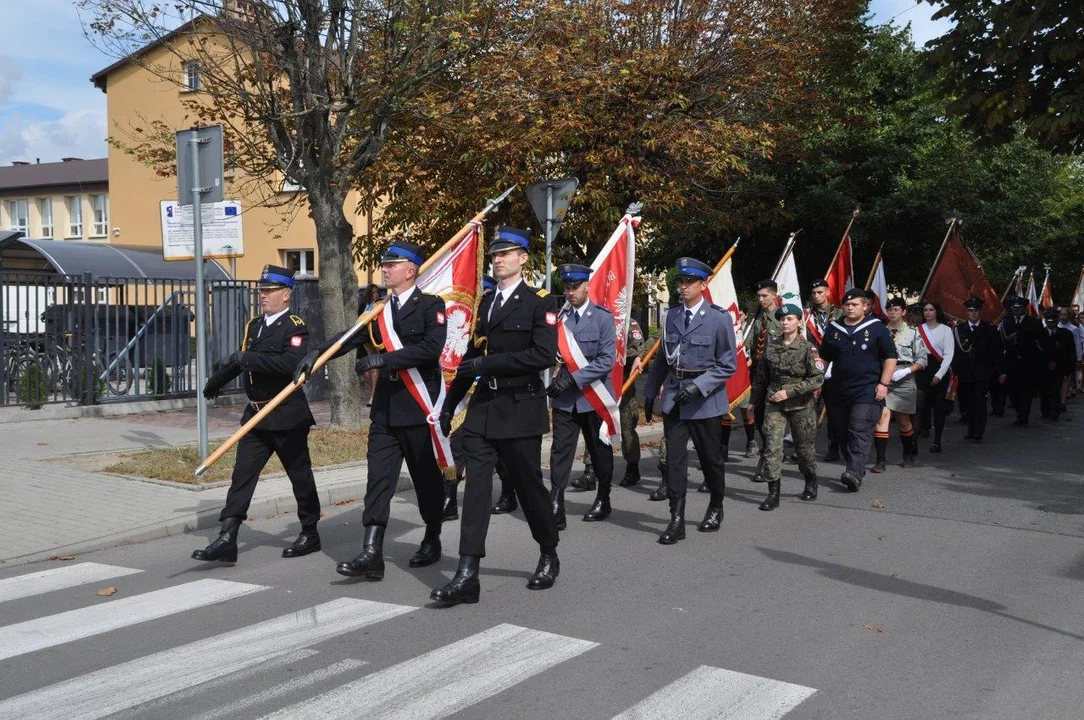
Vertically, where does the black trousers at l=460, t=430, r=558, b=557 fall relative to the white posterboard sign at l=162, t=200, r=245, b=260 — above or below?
below

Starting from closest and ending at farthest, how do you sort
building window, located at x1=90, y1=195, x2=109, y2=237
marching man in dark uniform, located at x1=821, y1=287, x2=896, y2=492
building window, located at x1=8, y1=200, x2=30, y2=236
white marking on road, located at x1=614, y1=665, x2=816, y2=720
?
white marking on road, located at x1=614, y1=665, x2=816, y2=720 < marching man in dark uniform, located at x1=821, y1=287, x2=896, y2=492 < building window, located at x1=90, y1=195, x2=109, y2=237 < building window, located at x1=8, y1=200, x2=30, y2=236

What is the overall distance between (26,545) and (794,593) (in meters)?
5.05

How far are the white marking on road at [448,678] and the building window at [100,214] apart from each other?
149ft

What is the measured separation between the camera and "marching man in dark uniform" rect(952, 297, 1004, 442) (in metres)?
14.5

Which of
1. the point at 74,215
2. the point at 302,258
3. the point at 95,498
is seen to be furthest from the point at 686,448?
the point at 74,215

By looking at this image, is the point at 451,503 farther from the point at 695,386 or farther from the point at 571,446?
the point at 695,386

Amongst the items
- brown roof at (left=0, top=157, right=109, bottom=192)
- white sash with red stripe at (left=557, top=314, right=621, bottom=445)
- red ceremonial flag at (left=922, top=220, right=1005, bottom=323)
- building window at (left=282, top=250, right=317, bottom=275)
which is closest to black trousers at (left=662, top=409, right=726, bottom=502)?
white sash with red stripe at (left=557, top=314, right=621, bottom=445)

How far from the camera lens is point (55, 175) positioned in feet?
164

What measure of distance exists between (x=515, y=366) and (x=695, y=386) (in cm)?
205

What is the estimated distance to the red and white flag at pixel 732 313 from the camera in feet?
36.9

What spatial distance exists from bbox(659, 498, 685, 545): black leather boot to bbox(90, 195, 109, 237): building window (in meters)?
43.7

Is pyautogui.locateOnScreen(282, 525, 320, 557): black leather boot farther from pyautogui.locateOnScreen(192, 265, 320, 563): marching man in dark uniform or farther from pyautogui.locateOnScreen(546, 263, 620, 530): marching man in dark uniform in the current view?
pyautogui.locateOnScreen(546, 263, 620, 530): marching man in dark uniform

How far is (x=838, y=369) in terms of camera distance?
10.6 meters

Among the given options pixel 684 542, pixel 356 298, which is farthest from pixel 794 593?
pixel 356 298
